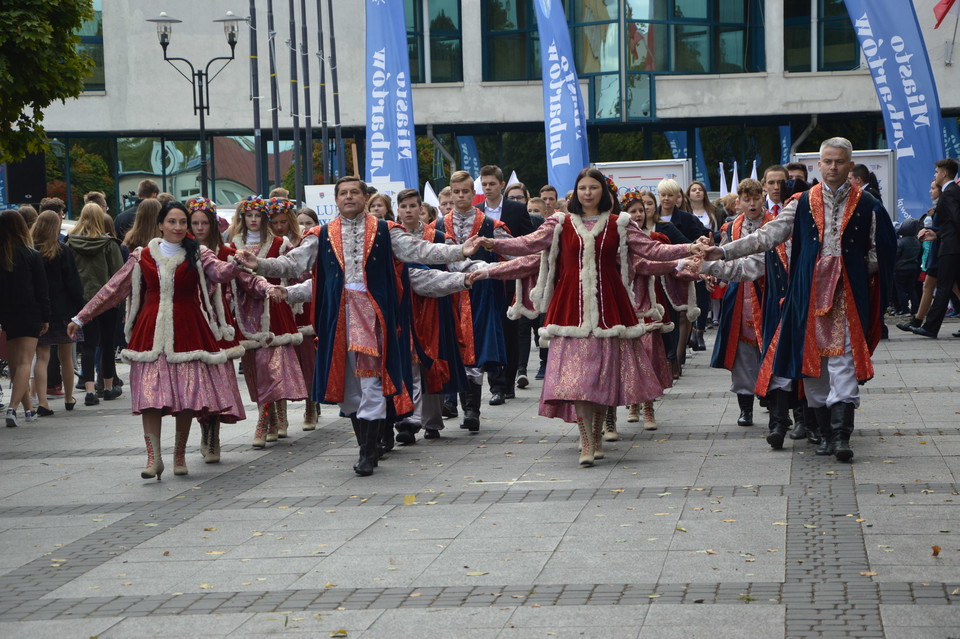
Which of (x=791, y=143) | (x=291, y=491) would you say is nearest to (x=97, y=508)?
(x=291, y=491)

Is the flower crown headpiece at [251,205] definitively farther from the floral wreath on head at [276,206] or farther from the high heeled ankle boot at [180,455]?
the high heeled ankle boot at [180,455]

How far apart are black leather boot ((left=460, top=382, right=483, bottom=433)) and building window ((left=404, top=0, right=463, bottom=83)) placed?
28813 mm

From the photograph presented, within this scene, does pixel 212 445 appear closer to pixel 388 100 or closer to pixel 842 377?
pixel 842 377

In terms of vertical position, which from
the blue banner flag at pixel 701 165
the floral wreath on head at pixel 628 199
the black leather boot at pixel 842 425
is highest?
the blue banner flag at pixel 701 165

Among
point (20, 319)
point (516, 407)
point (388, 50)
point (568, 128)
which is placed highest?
point (388, 50)

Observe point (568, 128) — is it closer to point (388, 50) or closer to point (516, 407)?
point (388, 50)

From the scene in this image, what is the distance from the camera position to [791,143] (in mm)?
38938

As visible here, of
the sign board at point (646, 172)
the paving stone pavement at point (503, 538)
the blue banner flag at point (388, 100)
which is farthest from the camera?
the sign board at point (646, 172)

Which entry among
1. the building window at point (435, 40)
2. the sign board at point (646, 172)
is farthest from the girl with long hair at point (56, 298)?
the building window at point (435, 40)

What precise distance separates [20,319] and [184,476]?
13.0 feet

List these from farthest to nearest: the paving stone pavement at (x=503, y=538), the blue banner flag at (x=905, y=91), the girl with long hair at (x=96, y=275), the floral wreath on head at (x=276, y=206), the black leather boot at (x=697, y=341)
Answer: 1. the blue banner flag at (x=905, y=91)
2. the black leather boot at (x=697, y=341)
3. the girl with long hair at (x=96, y=275)
4. the floral wreath on head at (x=276, y=206)
5. the paving stone pavement at (x=503, y=538)

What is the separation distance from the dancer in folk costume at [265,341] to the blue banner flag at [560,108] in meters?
8.07

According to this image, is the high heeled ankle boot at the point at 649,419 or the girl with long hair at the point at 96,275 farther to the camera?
the girl with long hair at the point at 96,275

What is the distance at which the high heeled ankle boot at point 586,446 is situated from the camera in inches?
351
